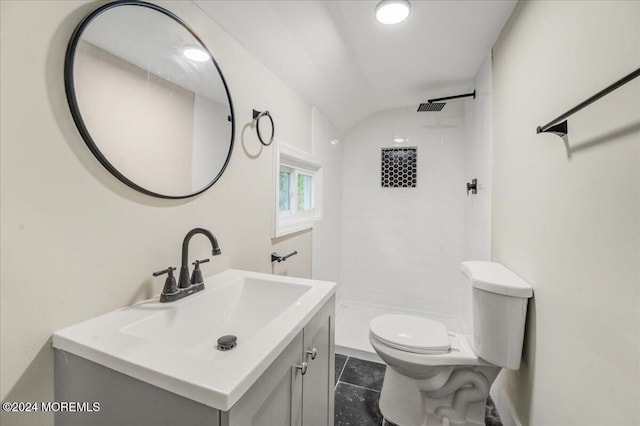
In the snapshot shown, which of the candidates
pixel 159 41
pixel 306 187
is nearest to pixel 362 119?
pixel 306 187

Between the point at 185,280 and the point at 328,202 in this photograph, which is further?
the point at 328,202

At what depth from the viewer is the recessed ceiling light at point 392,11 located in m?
1.31

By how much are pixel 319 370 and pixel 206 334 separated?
16.9 inches

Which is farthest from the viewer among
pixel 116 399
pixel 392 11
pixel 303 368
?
pixel 392 11

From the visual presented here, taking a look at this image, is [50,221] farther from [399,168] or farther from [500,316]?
[399,168]

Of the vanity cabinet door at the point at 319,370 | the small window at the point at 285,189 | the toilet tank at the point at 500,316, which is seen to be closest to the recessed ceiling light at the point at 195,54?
the small window at the point at 285,189

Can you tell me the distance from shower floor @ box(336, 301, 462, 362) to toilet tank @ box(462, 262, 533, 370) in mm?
1014

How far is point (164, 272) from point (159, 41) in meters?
0.82

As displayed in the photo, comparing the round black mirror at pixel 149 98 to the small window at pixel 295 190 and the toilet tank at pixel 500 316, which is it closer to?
the small window at pixel 295 190

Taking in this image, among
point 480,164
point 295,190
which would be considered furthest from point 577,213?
point 295,190

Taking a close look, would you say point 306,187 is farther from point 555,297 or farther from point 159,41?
point 555,297

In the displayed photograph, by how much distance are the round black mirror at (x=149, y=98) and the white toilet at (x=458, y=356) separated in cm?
130

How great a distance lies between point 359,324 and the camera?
101 inches

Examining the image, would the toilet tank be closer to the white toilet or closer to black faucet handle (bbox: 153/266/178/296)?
the white toilet
